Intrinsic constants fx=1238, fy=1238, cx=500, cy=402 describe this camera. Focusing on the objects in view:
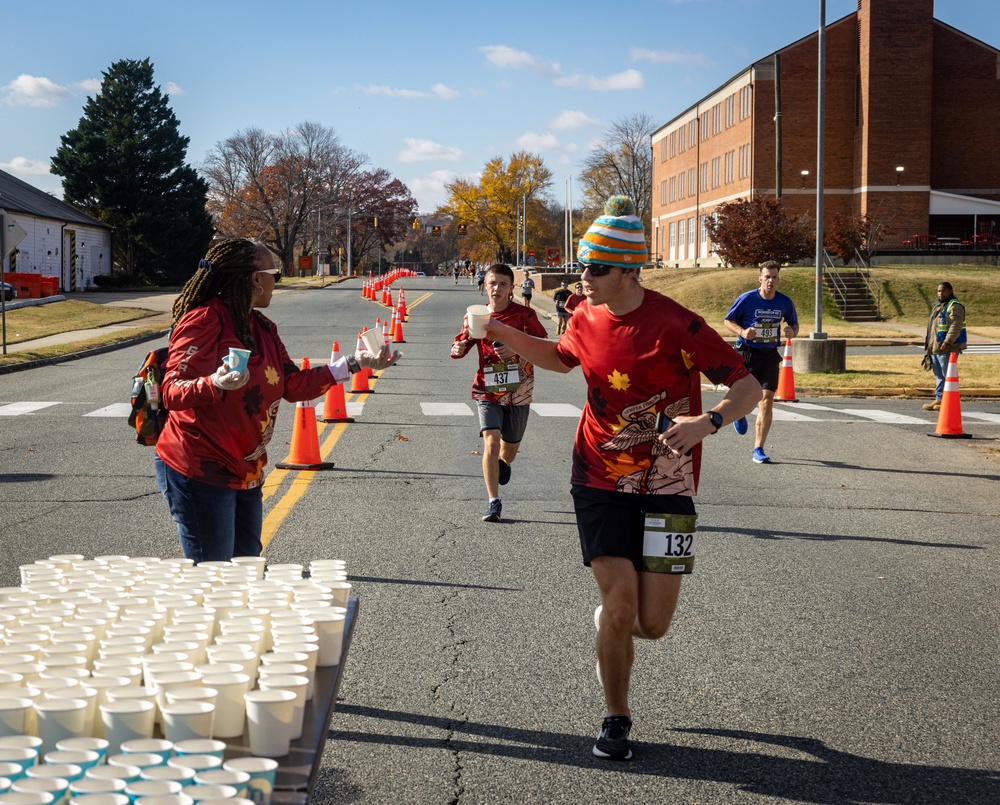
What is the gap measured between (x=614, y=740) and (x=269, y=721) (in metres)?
2.28

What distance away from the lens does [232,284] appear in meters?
5.07

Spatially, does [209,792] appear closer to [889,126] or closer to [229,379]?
[229,379]

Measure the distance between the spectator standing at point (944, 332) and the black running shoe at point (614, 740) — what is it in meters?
15.8

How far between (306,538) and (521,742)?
4478mm

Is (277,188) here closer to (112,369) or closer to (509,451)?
(112,369)

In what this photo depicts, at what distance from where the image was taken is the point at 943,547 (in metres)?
9.23

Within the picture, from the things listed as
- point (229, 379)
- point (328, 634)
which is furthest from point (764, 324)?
point (328, 634)

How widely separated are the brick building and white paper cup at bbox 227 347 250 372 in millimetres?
60233

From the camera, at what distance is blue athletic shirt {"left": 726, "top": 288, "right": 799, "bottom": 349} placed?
1287cm

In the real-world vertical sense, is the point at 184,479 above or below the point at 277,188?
below

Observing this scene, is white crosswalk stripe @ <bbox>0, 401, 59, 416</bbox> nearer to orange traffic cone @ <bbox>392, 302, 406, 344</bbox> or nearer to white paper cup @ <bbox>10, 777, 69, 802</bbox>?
orange traffic cone @ <bbox>392, 302, 406, 344</bbox>

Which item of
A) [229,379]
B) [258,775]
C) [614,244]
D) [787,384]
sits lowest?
[787,384]

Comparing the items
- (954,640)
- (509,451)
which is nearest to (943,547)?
(954,640)

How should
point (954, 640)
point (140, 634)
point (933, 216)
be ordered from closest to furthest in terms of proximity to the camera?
point (140, 634) → point (954, 640) → point (933, 216)
